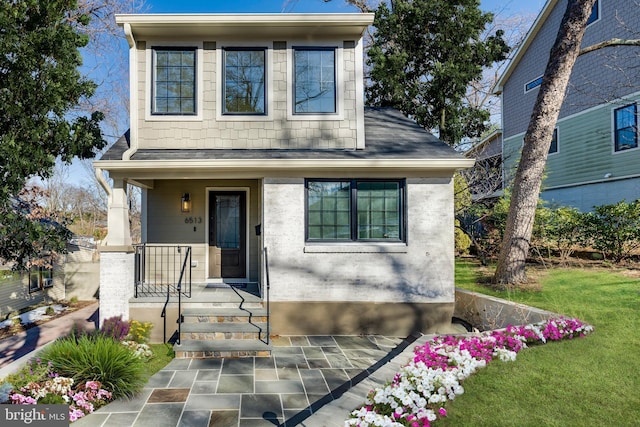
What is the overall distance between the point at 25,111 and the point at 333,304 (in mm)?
6742

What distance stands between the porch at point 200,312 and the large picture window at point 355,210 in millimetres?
1199

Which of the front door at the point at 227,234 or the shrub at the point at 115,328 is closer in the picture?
the shrub at the point at 115,328

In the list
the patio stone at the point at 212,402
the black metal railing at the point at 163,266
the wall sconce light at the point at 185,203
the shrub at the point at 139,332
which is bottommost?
the patio stone at the point at 212,402

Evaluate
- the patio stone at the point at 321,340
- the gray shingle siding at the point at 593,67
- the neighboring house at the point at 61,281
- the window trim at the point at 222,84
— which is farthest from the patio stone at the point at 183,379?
the gray shingle siding at the point at 593,67

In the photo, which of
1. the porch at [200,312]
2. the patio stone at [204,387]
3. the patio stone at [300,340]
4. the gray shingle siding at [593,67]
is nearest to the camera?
the patio stone at [204,387]

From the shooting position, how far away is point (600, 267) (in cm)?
784

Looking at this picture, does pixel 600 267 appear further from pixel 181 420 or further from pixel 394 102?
pixel 181 420

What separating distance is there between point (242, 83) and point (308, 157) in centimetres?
207

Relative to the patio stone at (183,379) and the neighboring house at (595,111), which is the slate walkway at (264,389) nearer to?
the patio stone at (183,379)

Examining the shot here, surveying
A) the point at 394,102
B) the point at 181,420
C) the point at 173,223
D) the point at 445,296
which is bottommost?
the point at 181,420

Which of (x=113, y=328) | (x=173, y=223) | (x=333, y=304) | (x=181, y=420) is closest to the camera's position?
(x=181, y=420)

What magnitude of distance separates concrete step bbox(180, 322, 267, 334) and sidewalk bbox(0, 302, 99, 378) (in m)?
2.40

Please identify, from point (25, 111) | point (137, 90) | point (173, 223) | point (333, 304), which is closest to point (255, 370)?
point (333, 304)

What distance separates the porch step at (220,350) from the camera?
5.00 metres
